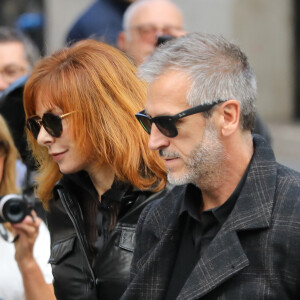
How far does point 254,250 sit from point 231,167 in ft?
1.01

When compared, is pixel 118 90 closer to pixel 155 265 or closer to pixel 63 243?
pixel 63 243

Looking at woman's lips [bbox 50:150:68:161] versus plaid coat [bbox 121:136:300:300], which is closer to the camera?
plaid coat [bbox 121:136:300:300]

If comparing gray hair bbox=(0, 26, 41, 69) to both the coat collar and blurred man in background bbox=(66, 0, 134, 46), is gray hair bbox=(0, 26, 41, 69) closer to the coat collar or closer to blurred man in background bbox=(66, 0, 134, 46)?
blurred man in background bbox=(66, 0, 134, 46)

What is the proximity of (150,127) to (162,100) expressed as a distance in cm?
17

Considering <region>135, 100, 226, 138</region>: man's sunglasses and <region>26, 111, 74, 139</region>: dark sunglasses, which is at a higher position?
<region>135, 100, 226, 138</region>: man's sunglasses

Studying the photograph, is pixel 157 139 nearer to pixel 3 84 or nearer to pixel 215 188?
pixel 215 188

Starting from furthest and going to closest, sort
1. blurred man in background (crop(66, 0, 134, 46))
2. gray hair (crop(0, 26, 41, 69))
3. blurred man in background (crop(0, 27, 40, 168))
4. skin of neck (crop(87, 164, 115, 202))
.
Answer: blurred man in background (crop(66, 0, 134, 46))
gray hair (crop(0, 26, 41, 69))
blurred man in background (crop(0, 27, 40, 168))
skin of neck (crop(87, 164, 115, 202))

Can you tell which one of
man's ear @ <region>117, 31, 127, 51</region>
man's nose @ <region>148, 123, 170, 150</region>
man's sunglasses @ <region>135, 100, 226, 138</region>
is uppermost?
man's sunglasses @ <region>135, 100, 226, 138</region>

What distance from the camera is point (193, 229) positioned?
3010mm

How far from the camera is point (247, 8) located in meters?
12.5

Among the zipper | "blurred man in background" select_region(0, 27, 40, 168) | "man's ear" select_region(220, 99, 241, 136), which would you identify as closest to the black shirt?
"man's ear" select_region(220, 99, 241, 136)

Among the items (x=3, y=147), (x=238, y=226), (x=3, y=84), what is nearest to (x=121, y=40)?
(x=3, y=84)

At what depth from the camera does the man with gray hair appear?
273cm

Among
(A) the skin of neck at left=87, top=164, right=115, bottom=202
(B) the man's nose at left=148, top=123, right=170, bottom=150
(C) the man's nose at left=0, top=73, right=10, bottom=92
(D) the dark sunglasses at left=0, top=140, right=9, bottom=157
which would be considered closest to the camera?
(B) the man's nose at left=148, top=123, right=170, bottom=150
